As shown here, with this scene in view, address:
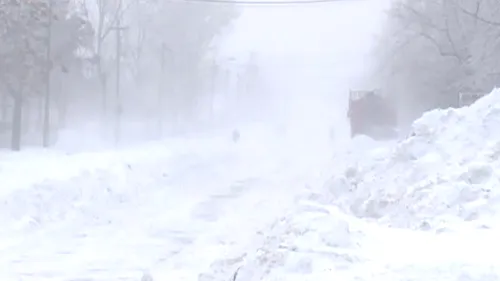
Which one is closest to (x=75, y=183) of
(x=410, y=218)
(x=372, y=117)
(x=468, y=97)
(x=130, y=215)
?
(x=130, y=215)

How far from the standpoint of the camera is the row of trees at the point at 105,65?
4022 cm

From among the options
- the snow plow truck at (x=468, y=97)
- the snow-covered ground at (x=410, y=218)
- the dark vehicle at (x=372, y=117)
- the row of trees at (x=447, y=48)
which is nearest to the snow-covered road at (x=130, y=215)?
the snow-covered ground at (x=410, y=218)

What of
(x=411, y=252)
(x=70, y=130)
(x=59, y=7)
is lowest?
(x=70, y=130)

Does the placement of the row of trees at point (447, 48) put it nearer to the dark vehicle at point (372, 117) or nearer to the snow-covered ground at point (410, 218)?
the dark vehicle at point (372, 117)

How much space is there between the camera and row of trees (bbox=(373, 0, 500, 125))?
42.6m

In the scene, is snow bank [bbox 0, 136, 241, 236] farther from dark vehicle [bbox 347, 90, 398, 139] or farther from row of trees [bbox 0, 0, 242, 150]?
dark vehicle [bbox 347, 90, 398, 139]

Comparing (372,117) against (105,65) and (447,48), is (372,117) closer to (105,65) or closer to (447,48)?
(447,48)

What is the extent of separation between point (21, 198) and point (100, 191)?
469cm

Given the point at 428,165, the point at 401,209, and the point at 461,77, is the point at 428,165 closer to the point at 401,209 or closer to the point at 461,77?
the point at 401,209

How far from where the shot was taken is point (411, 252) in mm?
10125

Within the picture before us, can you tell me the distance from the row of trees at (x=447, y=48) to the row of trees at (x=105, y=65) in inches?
635

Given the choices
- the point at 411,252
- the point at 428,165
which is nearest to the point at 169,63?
the point at 428,165

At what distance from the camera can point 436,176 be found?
1565 centimetres

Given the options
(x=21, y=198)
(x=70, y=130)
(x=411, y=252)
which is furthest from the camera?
(x=70, y=130)
